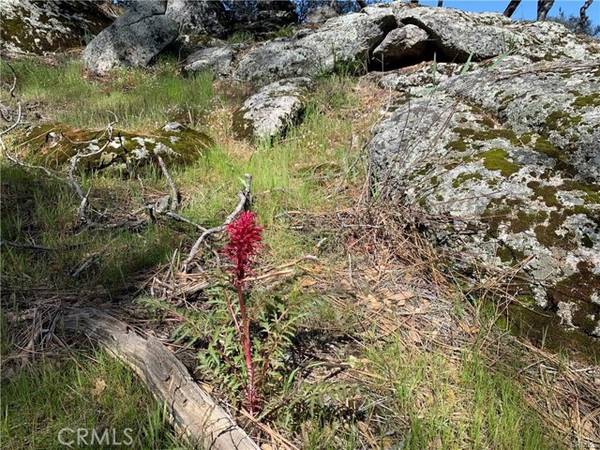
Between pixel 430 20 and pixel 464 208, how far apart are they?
450 cm

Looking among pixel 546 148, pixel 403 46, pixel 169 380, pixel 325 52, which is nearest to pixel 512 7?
pixel 403 46

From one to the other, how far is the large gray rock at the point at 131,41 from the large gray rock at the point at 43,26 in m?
1.08

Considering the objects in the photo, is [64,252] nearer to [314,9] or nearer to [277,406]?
[277,406]

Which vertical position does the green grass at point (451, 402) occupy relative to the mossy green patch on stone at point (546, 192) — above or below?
below

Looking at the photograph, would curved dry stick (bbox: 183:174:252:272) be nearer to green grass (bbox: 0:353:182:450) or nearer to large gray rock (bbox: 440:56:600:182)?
green grass (bbox: 0:353:182:450)

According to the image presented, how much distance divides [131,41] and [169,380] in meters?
7.26

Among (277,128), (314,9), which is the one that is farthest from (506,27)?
(314,9)

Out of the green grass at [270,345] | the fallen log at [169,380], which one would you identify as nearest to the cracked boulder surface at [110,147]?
the green grass at [270,345]

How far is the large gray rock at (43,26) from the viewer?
738 centimetres

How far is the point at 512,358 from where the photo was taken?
74.2 inches

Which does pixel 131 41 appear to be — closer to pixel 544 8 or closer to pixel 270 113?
pixel 270 113

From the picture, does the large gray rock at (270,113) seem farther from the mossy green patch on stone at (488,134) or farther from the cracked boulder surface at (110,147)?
the mossy green patch on stone at (488,134)

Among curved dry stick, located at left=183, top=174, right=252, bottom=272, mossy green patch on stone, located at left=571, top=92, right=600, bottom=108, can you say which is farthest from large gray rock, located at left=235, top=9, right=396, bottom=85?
mossy green patch on stone, located at left=571, top=92, right=600, bottom=108

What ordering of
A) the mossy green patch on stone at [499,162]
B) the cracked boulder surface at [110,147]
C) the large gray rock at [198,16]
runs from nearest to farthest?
1. the mossy green patch on stone at [499,162]
2. the cracked boulder surface at [110,147]
3. the large gray rock at [198,16]
